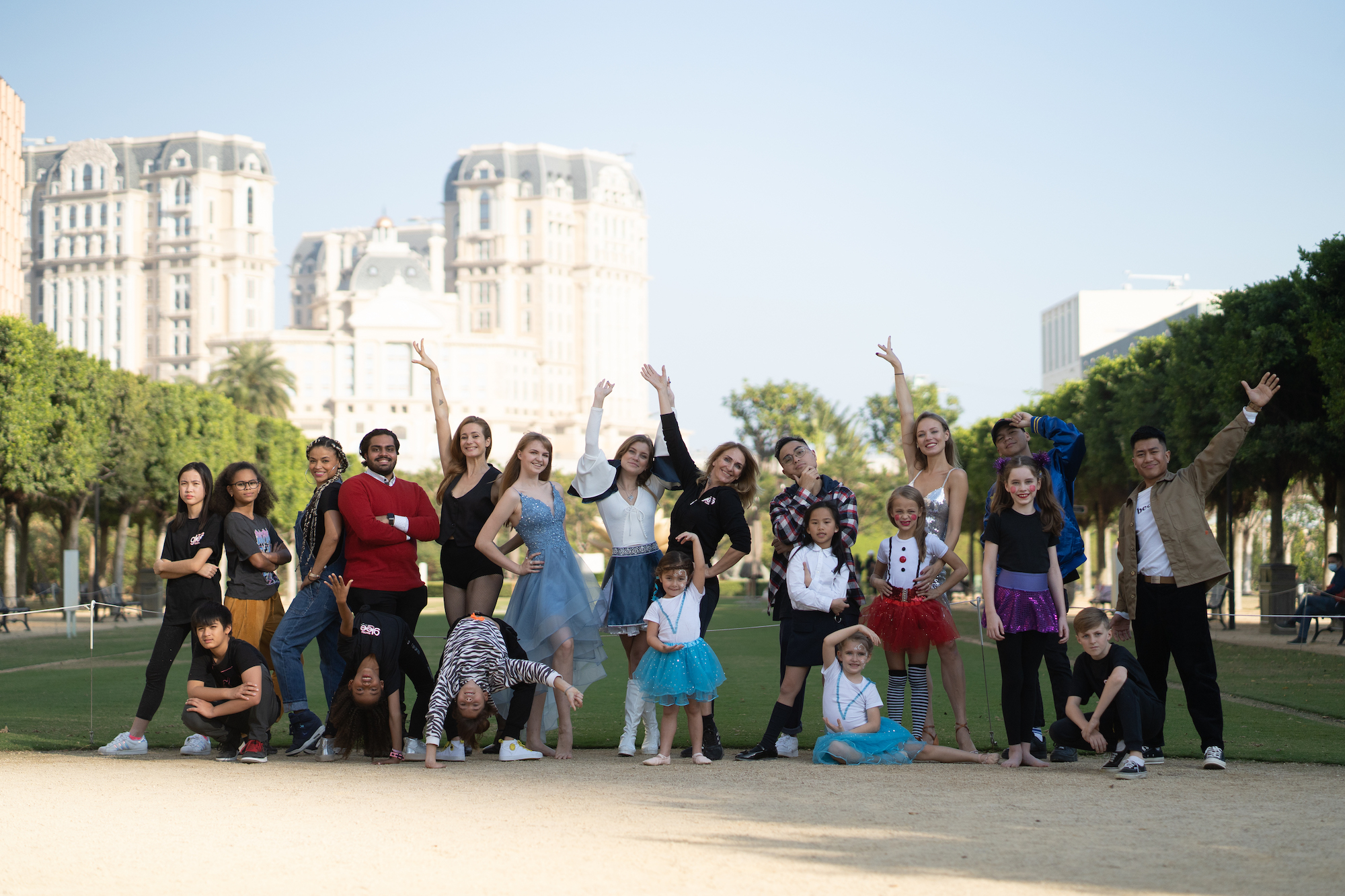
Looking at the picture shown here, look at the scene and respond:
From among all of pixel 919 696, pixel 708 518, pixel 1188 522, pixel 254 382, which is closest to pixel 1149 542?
pixel 1188 522

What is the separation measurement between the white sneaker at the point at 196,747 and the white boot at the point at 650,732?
290 centimetres

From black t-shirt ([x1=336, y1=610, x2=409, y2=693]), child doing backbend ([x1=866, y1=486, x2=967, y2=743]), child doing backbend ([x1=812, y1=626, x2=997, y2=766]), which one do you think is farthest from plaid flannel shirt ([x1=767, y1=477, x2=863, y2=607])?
black t-shirt ([x1=336, y1=610, x2=409, y2=693])

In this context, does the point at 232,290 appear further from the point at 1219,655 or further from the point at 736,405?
the point at 1219,655

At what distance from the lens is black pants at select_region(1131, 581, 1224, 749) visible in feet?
28.7

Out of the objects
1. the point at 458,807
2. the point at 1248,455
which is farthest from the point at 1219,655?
the point at 458,807

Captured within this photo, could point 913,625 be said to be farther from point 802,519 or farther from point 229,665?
point 229,665

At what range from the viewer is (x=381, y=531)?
9.29m

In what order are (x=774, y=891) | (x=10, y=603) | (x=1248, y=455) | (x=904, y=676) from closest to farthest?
(x=774, y=891) → (x=904, y=676) → (x=1248, y=455) → (x=10, y=603)

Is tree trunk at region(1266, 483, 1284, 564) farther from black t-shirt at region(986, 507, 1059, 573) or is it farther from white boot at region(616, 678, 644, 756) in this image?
white boot at region(616, 678, 644, 756)

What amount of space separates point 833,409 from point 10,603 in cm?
5644

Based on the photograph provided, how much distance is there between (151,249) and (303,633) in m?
168

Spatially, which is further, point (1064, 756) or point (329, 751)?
point (329, 751)

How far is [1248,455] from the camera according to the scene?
30188mm

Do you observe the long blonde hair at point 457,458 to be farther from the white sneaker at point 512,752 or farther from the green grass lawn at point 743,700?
the green grass lawn at point 743,700
